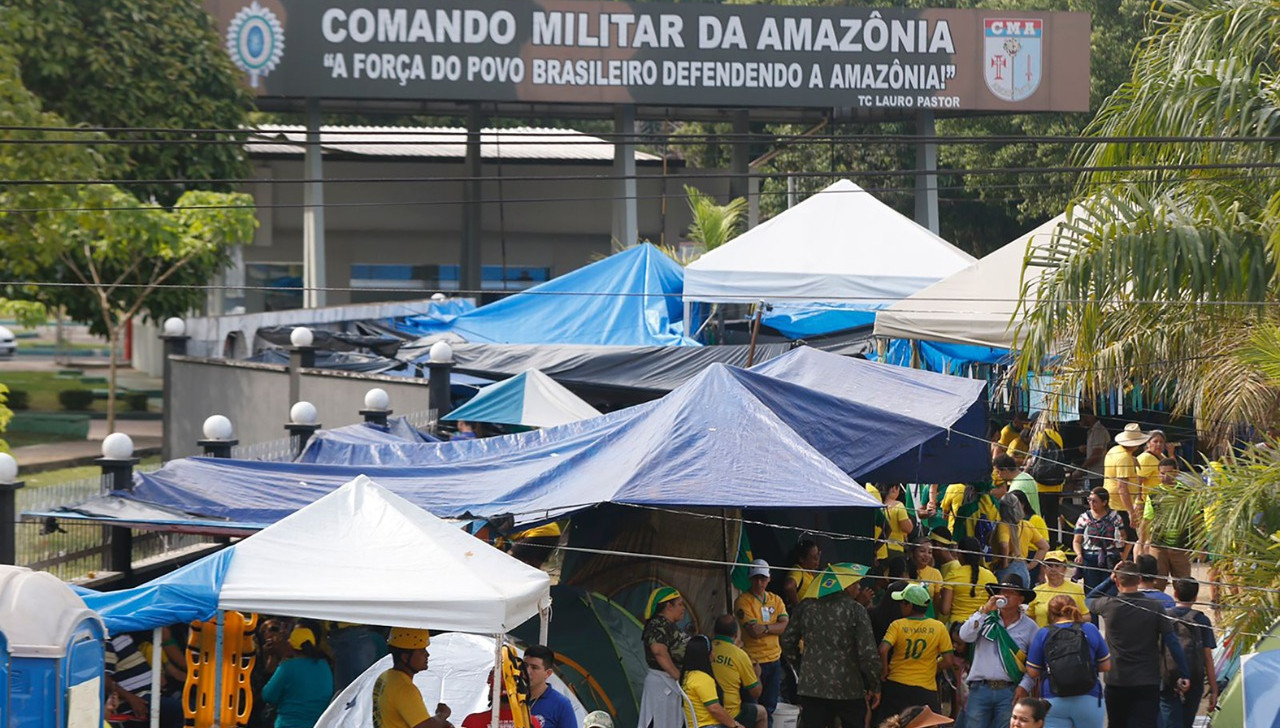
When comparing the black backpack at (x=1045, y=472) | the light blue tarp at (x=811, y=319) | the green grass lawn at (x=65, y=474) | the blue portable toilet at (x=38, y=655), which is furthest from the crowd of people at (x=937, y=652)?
the green grass lawn at (x=65, y=474)

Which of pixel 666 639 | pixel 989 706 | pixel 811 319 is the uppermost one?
pixel 811 319

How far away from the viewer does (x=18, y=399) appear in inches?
1444

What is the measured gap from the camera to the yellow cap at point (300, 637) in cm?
940

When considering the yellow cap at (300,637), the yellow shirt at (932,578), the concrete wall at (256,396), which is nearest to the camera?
the yellow cap at (300,637)

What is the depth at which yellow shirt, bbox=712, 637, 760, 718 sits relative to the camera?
933 cm

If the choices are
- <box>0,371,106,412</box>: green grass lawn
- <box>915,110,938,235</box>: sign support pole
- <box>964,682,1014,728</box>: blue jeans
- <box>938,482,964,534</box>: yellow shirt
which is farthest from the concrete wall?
<box>0,371,106,412</box>: green grass lawn

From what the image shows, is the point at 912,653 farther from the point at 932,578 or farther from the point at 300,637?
the point at 300,637

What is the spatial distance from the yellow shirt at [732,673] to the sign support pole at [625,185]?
841 inches

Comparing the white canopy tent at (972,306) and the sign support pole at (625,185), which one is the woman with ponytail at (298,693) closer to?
the white canopy tent at (972,306)

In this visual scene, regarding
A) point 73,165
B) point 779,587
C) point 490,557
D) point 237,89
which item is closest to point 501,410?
point 73,165

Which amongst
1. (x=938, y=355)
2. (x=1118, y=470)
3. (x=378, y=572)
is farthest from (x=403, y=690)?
(x=938, y=355)

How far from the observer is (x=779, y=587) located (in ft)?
37.0

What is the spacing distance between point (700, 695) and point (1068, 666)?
2.29 metres

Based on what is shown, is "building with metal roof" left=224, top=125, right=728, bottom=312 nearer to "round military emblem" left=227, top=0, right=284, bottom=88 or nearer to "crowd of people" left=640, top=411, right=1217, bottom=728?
"round military emblem" left=227, top=0, right=284, bottom=88
